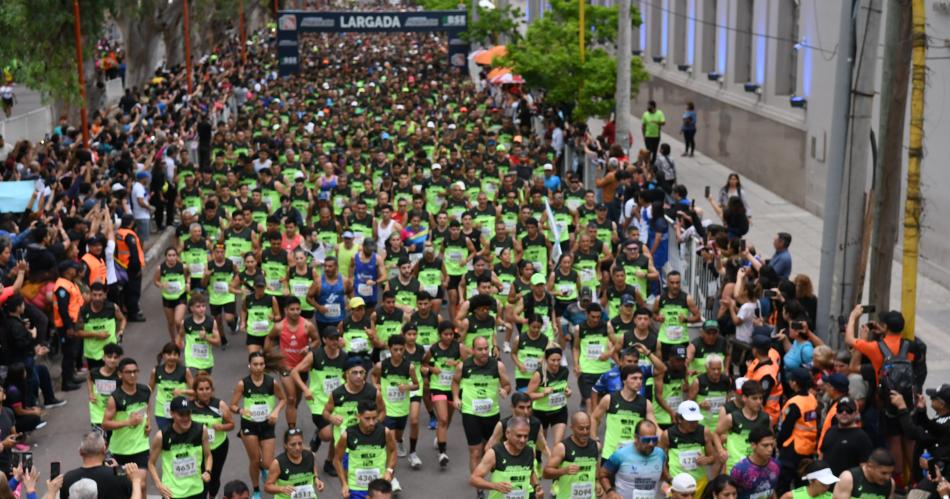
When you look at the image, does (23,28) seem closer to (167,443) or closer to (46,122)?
(46,122)

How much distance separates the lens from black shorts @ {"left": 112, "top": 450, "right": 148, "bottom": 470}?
1162cm

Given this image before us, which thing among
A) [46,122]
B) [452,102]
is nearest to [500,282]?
[452,102]

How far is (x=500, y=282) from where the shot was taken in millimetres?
15719

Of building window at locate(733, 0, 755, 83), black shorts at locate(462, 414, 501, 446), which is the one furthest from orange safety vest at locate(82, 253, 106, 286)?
building window at locate(733, 0, 755, 83)

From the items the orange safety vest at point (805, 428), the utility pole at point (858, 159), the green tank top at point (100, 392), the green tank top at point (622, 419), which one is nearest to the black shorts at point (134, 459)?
the green tank top at point (100, 392)

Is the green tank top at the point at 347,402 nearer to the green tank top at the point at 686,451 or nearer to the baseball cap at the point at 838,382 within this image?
the green tank top at the point at 686,451

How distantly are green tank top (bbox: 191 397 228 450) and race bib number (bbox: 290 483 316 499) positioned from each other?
3.90 feet

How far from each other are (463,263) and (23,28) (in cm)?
1718

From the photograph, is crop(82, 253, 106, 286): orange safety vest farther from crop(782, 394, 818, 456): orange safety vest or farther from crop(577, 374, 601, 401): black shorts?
crop(782, 394, 818, 456): orange safety vest

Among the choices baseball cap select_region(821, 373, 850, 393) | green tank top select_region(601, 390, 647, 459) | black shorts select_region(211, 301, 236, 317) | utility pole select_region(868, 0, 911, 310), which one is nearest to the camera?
baseball cap select_region(821, 373, 850, 393)

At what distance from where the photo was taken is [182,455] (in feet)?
35.4

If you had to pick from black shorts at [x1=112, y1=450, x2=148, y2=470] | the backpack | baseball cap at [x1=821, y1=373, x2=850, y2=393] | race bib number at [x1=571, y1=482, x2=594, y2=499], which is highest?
baseball cap at [x1=821, y1=373, x2=850, y2=393]

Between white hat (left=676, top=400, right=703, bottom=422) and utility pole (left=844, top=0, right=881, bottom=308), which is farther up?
utility pole (left=844, top=0, right=881, bottom=308)

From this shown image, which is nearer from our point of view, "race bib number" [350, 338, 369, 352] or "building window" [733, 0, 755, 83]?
"race bib number" [350, 338, 369, 352]
